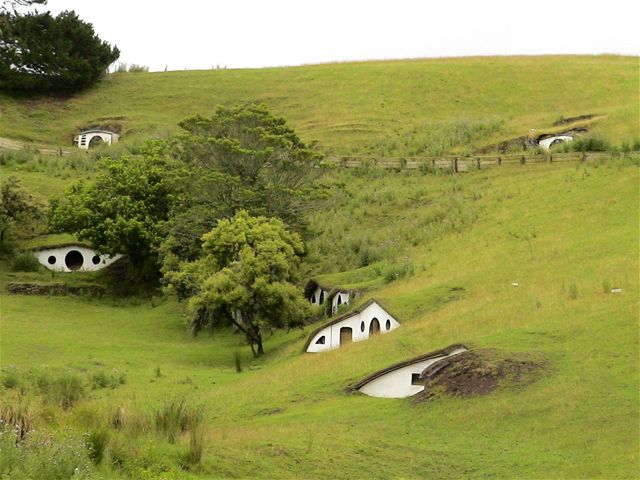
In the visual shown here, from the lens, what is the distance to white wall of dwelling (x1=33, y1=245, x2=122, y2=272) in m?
63.5

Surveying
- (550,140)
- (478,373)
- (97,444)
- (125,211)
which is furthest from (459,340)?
(550,140)

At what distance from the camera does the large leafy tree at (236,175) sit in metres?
54.9

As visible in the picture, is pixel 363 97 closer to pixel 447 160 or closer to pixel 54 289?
pixel 447 160

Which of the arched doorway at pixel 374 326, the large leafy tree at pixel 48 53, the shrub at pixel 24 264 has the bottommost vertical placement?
the arched doorway at pixel 374 326

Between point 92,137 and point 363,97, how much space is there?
24167 millimetres

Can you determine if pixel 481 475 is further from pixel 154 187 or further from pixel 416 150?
pixel 416 150

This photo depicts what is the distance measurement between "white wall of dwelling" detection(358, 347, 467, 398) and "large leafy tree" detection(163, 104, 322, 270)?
73.7 feet

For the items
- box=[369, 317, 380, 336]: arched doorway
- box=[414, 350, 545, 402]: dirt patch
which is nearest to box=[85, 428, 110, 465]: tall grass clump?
box=[414, 350, 545, 402]: dirt patch

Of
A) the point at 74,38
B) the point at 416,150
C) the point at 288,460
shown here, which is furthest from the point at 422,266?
the point at 74,38

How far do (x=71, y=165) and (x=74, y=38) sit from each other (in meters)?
25.0

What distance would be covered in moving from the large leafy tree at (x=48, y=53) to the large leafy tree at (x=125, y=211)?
37021mm

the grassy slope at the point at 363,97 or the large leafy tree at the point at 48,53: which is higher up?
the large leafy tree at the point at 48,53

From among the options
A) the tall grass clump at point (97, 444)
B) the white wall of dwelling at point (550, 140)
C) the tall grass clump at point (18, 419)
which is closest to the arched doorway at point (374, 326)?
the tall grass clump at point (18, 419)

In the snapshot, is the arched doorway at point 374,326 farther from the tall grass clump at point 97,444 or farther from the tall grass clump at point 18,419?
the tall grass clump at point 97,444
